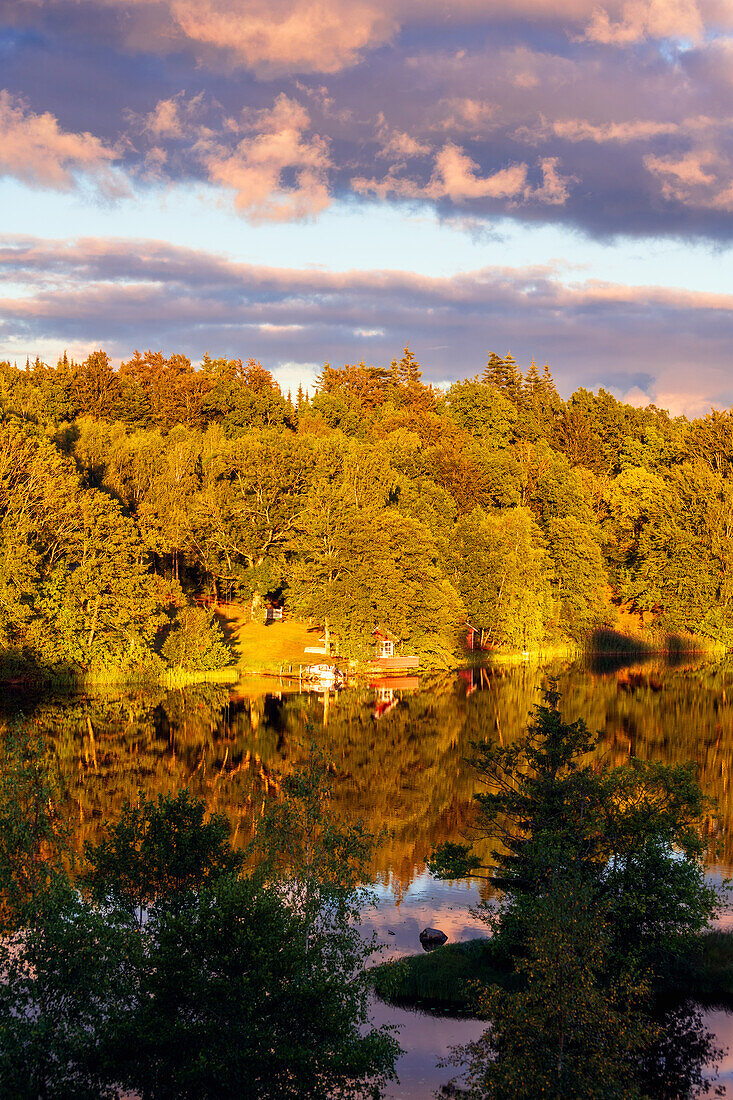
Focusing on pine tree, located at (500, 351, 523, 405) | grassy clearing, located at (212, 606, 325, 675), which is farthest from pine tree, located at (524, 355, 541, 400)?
grassy clearing, located at (212, 606, 325, 675)

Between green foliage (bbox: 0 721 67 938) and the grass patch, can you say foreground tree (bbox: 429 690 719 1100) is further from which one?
green foliage (bbox: 0 721 67 938)

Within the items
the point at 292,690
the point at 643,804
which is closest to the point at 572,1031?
the point at 643,804

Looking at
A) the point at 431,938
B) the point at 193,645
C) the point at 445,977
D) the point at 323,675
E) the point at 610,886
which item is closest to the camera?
the point at 610,886

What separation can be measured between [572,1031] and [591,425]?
135510mm

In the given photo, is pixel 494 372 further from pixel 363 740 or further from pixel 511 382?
pixel 363 740

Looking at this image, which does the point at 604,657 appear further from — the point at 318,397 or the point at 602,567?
the point at 318,397

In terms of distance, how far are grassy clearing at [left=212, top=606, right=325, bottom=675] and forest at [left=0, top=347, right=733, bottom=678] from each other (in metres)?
2.31

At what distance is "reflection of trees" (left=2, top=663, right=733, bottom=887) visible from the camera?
42.9m

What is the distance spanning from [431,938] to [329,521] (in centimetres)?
6081

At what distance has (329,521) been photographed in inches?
3462

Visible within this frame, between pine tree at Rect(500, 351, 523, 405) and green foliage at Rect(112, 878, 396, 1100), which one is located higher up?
pine tree at Rect(500, 351, 523, 405)

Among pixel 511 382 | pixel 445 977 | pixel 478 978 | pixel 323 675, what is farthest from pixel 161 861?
pixel 511 382

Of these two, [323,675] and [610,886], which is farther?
[323,675]

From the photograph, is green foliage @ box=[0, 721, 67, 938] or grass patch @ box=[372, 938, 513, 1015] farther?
grass patch @ box=[372, 938, 513, 1015]
